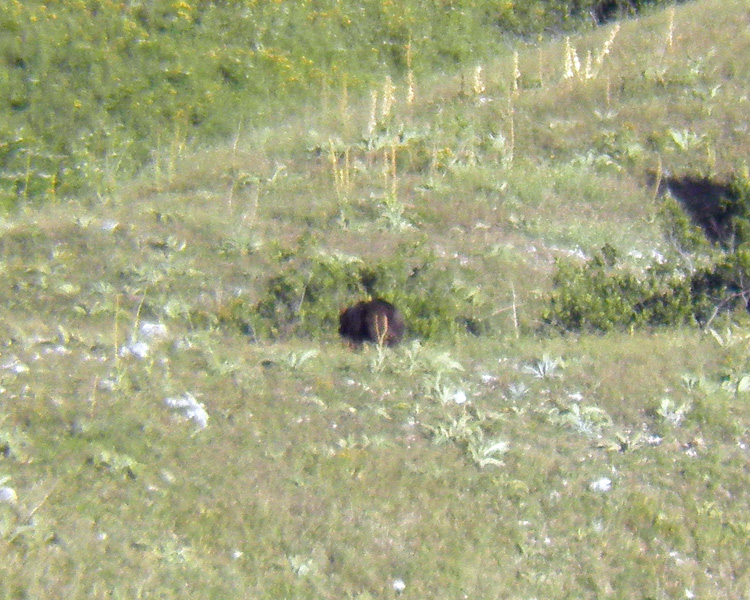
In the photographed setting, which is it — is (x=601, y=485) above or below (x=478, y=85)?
below

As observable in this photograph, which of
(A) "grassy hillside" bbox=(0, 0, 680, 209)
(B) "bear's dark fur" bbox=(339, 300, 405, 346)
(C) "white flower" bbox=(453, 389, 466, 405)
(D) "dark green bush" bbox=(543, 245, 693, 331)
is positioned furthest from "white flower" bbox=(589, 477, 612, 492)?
(A) "grassy hillside" bbox=(0, 0, 680, 209)

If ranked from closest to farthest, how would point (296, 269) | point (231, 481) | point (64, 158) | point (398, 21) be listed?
point (231, 481) → point (296, 269) → point (64, 158) → point (398, 21)

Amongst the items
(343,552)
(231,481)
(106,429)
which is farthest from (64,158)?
(343,552)

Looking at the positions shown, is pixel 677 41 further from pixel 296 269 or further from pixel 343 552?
pixel 343 552

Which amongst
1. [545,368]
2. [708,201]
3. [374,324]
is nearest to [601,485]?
[545,368]

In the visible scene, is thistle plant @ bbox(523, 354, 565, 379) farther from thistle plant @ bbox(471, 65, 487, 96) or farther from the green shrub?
thistle plant @ bbox(471, 65, 487, 96)

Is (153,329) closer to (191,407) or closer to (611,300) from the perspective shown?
(191,407)

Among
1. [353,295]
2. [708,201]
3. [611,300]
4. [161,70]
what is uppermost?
[161,70]
